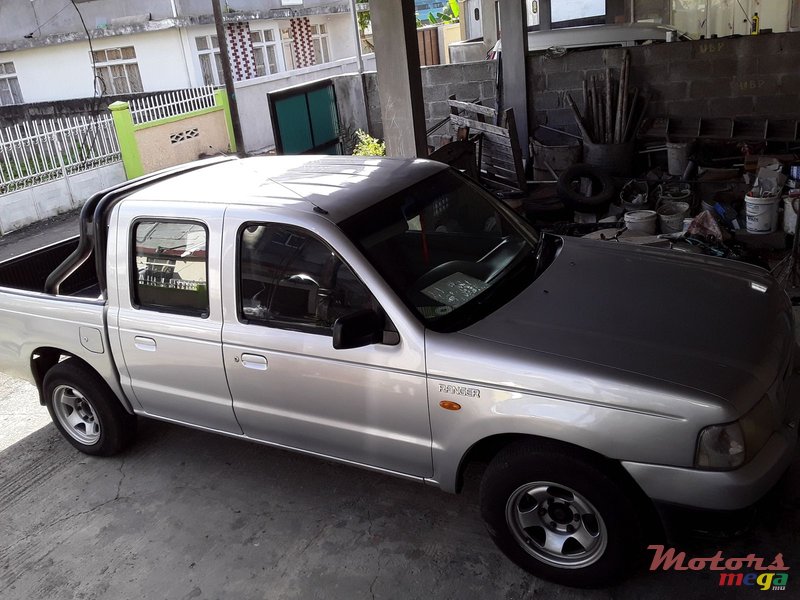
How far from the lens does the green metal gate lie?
40.8ft

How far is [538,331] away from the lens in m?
3.30

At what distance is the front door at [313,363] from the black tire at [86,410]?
1.23 m

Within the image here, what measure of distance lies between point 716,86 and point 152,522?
9928mm

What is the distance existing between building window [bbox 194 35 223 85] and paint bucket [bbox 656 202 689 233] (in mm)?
16846

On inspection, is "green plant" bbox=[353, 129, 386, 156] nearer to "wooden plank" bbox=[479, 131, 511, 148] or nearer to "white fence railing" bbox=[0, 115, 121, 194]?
"wooden plank" bbox=[479, 131, 511, 148]

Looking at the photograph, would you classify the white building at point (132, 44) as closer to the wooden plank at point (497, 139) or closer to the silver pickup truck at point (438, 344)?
the wooden plank at point (497, 139)

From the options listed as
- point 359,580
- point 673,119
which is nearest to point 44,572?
point 359,580

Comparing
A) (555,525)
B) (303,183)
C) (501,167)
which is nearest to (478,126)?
(501,167)

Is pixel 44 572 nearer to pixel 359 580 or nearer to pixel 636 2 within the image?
pixel 359 580

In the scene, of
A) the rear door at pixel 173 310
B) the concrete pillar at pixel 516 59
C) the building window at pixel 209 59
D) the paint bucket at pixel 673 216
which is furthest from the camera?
the building window at pixel 209 59

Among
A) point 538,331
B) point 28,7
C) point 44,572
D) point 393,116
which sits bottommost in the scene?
point 44,572

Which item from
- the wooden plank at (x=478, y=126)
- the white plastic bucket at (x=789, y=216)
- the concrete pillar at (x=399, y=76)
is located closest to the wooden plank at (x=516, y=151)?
the wooden plank at (x=478, y=126)

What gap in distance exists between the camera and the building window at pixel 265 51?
23.9 metres

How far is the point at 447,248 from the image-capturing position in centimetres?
392
